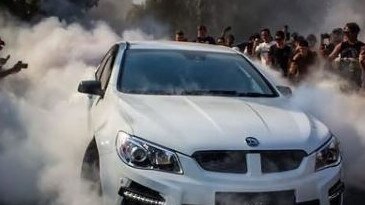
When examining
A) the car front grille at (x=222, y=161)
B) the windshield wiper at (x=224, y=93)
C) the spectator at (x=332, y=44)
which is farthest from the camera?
the spectator at (x=332, y=44)

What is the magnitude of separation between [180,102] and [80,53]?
43.8 ft

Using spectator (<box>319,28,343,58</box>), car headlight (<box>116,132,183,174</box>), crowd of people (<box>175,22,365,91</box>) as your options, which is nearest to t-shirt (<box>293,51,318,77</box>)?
crowd of people (<box>175,22,365,91</box>)

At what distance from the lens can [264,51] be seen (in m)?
12.1

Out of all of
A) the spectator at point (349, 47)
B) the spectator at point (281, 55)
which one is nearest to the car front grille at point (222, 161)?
the spectator at point (349, 47)

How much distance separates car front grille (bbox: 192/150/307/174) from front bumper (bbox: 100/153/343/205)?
4 cm

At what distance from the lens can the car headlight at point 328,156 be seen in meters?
4.70

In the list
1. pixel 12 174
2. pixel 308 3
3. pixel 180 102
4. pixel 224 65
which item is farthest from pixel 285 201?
pixel 308 3

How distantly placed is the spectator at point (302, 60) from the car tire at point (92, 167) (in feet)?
18.1

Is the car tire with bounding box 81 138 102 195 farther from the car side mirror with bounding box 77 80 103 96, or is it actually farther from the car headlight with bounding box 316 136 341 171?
the car headlight with bounding box 316 136 341 171

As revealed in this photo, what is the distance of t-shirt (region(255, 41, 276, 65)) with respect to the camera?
1182cm

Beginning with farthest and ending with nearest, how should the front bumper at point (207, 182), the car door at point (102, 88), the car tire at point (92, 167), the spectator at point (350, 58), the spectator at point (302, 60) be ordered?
the spectator at point (302, 60) → the spectator at point (350, 58) → the car door at point (102, 88) → the car tire at point (92, 167) → the front bumper at point (207, 182)

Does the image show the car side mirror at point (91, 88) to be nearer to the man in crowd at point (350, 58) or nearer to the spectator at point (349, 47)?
the man in crowd at point (350, 58)

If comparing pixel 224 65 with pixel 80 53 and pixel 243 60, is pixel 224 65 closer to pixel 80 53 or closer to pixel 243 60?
pixel 243 60

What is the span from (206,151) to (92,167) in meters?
1.18
